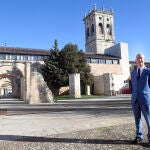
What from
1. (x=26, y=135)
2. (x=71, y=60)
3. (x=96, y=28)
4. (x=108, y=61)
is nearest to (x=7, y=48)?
(x=71, y=60)

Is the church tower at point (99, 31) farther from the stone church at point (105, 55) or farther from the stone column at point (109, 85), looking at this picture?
the stone column at point (109, 85)

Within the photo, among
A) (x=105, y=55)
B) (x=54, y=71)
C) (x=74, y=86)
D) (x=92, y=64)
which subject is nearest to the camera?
(x=74, y=86)

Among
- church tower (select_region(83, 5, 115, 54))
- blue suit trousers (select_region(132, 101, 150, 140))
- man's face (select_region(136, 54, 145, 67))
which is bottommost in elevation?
blue suit trousers (select_region(132, 101, 150, 140))

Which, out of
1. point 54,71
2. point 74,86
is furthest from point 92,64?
point 74,86

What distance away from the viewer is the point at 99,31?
243 feet

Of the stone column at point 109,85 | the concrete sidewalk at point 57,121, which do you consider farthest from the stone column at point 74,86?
the concrete sidewalk at point 57,121

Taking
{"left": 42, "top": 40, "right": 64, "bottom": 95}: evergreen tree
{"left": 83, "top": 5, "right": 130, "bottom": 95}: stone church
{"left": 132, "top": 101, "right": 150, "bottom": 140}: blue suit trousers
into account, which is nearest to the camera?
{"left": 132, "top": 101, "right": 150, "bottom": 140}: blue suit trousers

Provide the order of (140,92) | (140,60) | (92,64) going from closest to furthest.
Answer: (140,92) → (140,60) → (92,64)

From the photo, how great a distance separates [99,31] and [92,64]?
62.8ft

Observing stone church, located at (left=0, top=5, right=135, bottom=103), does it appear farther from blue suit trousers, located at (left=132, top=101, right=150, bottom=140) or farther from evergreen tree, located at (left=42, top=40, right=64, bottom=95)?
blue suit trousers, located at (left=132, top=101, right=150, bottom=140)

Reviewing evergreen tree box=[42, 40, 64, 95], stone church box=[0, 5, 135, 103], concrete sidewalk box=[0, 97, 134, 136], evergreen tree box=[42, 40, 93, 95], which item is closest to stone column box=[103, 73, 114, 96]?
stone church box=[0, 5, 135, 103]

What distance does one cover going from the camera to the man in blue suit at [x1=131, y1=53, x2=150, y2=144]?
455 centimetres

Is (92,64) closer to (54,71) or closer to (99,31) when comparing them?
(54,71)

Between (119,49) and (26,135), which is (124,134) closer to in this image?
(26,135)
